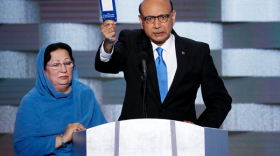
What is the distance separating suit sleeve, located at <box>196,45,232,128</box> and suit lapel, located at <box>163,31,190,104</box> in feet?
0.39

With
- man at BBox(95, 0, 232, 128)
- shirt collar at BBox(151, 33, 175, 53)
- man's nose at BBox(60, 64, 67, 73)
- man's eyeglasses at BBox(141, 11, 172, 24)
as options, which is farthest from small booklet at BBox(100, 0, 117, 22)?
man's nose at BBox(60, 64, 67, 73)

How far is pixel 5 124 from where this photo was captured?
11.1 ft

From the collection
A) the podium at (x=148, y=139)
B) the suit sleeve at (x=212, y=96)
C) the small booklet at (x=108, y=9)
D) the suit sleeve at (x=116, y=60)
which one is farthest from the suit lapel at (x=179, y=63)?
the podium at (x=148, y=139)

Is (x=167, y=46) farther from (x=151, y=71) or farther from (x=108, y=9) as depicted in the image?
(x=108, y=9)

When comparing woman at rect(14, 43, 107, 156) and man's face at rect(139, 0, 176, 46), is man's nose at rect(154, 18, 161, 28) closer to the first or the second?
man's face at rect(139, 0, 176, 46)

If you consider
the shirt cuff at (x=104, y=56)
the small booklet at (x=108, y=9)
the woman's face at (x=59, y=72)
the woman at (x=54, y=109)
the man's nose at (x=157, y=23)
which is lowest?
the woman at (x=54, y=109)

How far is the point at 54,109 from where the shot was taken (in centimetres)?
209


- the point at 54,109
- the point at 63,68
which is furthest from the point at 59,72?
the point at 54,109

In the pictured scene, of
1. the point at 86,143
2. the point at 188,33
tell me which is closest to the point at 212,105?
the point at 86,143

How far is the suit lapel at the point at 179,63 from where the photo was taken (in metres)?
1.87

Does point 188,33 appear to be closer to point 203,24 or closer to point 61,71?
point 203,24

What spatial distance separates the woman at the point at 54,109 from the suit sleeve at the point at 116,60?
339 mm

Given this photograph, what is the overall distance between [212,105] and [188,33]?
149 centimetres

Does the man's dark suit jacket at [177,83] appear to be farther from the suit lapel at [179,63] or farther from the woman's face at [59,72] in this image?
the woman's face at [59,72]
